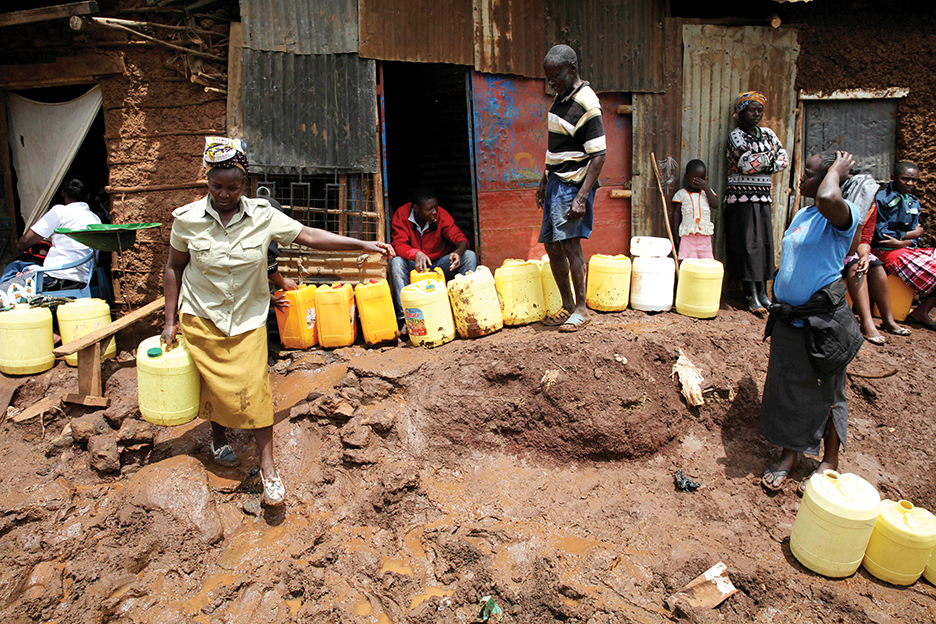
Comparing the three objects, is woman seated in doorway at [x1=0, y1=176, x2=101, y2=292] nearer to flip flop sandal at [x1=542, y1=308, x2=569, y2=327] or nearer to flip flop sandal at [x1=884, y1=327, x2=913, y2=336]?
flip flop sandal at [x1=542, y1=308, x2=569, y2=327]

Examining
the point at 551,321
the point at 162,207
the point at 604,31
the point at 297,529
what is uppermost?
the point at 604,31

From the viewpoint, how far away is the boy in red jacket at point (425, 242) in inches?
235

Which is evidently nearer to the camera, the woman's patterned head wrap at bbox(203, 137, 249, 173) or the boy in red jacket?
the woman's patterned head wrap at bbox(203, 137, 249, 173)

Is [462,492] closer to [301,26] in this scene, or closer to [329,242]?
[329,242]

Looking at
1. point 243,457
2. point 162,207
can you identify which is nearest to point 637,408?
point 243,457

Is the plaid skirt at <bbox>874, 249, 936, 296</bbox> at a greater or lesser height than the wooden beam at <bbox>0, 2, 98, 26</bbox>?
lesser

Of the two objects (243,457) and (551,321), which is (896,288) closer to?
(551,321)

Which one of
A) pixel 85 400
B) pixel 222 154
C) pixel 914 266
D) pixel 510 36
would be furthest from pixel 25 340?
pixel 914 266

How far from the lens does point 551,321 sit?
5.37 meters

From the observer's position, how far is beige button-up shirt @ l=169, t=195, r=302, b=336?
3.39 metres

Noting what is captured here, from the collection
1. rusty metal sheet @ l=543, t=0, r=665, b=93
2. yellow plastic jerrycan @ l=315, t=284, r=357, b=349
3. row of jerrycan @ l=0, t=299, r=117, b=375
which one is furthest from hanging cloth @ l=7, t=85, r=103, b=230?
rusty metal sheet @ l=543, t=0, r=665, b=93

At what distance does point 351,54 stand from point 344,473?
3.95 metres

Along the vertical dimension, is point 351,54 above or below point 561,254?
above

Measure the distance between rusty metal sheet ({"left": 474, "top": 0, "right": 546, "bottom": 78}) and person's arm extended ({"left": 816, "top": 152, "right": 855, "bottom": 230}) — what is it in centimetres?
361
